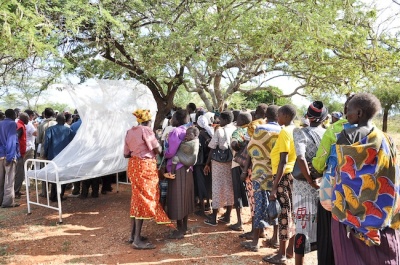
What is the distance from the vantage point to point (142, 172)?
15.4 ft

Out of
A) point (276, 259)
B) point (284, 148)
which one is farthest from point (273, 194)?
point (276, 259)

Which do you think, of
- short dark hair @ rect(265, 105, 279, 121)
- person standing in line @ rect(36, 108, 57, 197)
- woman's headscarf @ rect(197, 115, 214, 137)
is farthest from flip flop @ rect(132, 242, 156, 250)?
person standing in line @ rect(36, 108, 57, 197)

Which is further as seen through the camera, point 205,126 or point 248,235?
point 205,126

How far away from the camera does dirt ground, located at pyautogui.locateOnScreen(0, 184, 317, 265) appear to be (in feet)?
14.5

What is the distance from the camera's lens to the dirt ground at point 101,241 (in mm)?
4406

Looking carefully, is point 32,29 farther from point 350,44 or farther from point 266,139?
point 350,44

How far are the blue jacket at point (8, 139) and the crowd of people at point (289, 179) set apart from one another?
3.10 meters

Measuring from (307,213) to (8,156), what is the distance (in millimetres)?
5648

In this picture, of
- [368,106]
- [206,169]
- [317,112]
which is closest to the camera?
[368,106]

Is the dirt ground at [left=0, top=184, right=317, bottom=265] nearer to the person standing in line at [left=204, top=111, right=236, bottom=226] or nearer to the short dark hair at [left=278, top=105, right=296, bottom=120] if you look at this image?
the person standing in line at [left=204, top=111, right=236, bottom=226]

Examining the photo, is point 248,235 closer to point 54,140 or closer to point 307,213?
point 307,213

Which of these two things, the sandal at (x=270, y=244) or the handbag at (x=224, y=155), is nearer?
the sandal at (x=270, y=244)

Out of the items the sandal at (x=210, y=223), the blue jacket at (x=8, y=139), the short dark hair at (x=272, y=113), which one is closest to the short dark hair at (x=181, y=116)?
the short dark hair at (x=272, y=113)

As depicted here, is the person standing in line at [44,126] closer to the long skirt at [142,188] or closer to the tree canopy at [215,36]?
the tree canopy at [215,36]
